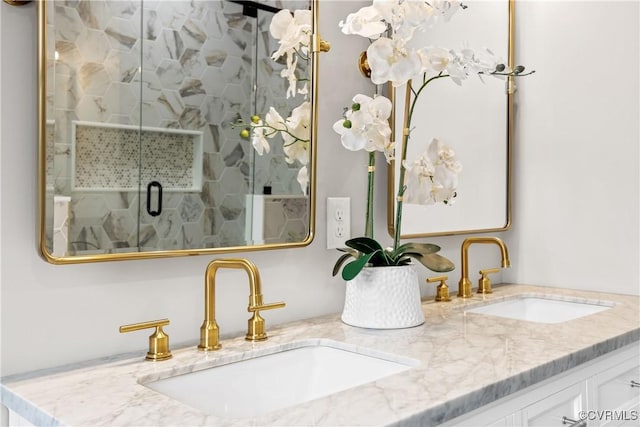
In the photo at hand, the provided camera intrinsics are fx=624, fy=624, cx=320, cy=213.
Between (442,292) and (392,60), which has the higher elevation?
(392,60)

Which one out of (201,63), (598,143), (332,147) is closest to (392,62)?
(332,147)

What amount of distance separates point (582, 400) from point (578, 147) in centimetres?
97

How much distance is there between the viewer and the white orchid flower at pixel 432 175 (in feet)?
4.88

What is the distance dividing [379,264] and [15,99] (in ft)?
2.63

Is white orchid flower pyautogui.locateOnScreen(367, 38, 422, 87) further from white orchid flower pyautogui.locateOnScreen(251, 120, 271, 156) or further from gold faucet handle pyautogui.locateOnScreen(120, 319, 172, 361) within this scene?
gold faucet handle pyautogui.locateOnScreen(120, 319, 172, 361)

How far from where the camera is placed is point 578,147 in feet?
6.47

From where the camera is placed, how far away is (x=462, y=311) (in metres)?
1.61

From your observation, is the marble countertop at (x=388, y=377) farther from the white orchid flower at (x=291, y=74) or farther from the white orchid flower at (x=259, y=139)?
the white orchid flower at (x=291, y=74)

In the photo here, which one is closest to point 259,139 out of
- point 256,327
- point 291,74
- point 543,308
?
point 291,74

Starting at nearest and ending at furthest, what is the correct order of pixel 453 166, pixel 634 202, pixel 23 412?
pixel 23 412 → pixel 453 166 → pixel 634 202

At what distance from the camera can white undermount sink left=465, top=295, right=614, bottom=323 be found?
179cm

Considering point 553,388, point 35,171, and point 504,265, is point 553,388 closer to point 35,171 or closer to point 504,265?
point 504,265

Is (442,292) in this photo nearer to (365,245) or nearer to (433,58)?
(365,245)

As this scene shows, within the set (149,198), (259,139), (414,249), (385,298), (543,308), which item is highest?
(259,139)
